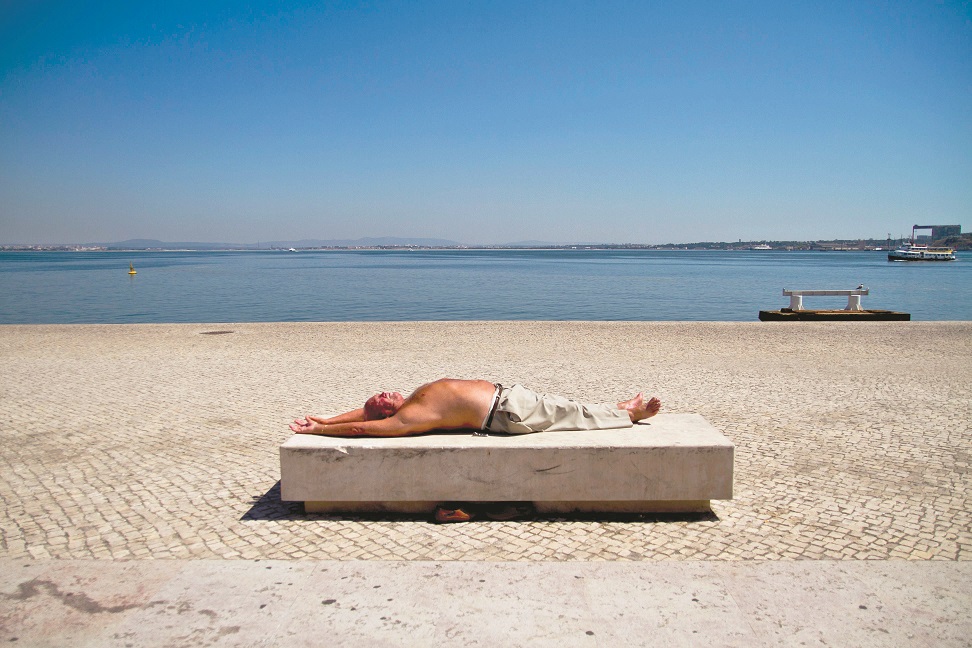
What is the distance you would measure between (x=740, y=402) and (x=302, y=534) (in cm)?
626

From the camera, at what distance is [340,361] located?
1271 centimetres

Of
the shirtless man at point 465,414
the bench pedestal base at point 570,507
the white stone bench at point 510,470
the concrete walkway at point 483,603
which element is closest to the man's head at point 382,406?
the shirtless man at point 465,414

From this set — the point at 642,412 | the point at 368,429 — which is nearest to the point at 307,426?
the point at 368,429

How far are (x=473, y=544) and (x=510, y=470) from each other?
1.89ft

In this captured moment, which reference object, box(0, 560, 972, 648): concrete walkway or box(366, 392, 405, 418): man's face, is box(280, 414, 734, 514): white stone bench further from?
box(0, 560, 972, 648): concrete walkway

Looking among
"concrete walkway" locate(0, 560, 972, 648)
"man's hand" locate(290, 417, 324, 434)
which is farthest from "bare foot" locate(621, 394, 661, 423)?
"man's hand" locate(290, 417, 324, 434)

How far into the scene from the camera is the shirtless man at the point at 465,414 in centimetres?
486

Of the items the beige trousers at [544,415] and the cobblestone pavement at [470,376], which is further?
the beige trousers at [544,415]

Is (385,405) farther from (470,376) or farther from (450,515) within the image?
(470,376)

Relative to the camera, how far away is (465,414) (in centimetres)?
488

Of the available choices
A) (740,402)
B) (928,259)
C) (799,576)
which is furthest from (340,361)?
(928,259)

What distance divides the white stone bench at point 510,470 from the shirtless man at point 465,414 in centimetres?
18

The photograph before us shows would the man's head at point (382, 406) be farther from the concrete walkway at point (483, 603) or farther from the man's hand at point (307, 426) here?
the concrete walkway at point (483, 603)

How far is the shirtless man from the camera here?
4855mm
